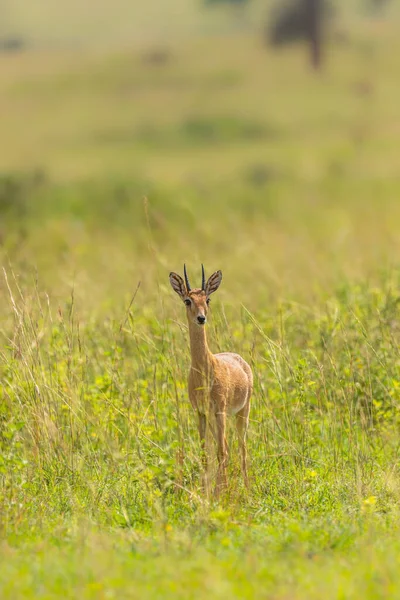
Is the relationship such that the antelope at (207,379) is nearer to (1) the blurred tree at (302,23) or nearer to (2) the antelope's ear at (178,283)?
(2) the antelope's ear at (178,283)

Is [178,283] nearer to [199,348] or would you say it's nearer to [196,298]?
[196,298]

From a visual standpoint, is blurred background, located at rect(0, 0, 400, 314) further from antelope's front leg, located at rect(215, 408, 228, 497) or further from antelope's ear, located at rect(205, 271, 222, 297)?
antelope's front leg, located at rect(215, 408, 228, 497)

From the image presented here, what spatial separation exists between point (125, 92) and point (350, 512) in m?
55.0

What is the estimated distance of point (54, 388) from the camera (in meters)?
8.41

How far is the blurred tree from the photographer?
61000 mm

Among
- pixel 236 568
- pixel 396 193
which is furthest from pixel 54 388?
pixel 396 193

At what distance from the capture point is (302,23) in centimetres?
6191

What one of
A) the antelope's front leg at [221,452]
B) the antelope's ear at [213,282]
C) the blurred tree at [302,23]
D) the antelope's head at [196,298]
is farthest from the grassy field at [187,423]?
the blurred tree at [302,23]

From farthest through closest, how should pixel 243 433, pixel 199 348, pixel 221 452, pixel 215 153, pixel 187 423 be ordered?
pixel 215 153
pixel 187 423
pixel 243 433
pixel 221 452
pixel 199 348

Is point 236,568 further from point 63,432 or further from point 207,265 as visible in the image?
point 207,265

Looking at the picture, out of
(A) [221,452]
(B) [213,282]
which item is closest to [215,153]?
(B) [213,282]

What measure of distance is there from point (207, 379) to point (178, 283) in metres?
0.67

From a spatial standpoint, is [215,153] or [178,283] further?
[215,153]

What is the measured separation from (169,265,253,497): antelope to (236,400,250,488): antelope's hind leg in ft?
0.04
